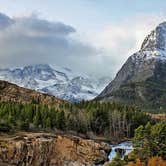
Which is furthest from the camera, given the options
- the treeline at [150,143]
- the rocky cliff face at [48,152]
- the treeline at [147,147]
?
the rocky cliff face at [48,152]

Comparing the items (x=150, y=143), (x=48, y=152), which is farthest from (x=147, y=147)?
(x=48, y=152)

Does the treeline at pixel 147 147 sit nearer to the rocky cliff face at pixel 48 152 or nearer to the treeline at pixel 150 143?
the treeline at pixel 150 143

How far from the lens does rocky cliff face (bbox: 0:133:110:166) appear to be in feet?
516

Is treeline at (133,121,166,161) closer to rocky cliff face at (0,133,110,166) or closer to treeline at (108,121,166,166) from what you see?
treeline at (108,121,166,166)

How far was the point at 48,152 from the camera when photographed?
163875 millimetres

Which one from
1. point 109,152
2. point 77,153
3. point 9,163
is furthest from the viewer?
point 109,152

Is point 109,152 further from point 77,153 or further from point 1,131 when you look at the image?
point 1,131

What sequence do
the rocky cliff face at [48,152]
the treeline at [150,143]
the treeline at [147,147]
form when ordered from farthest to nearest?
the rocky cliff face at [48,152]
the treeline at [150,143]
the treeline at [147,147]

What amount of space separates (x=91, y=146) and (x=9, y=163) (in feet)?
104


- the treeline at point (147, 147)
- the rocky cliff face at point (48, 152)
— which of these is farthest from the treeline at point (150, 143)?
the rocky cliff face at point (48, 152)

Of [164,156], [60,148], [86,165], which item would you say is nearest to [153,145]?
[164,156]

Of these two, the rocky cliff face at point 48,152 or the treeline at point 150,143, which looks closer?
the treeline at point 150,143

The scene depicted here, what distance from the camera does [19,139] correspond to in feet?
544

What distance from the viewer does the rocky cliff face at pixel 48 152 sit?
15712 cm
